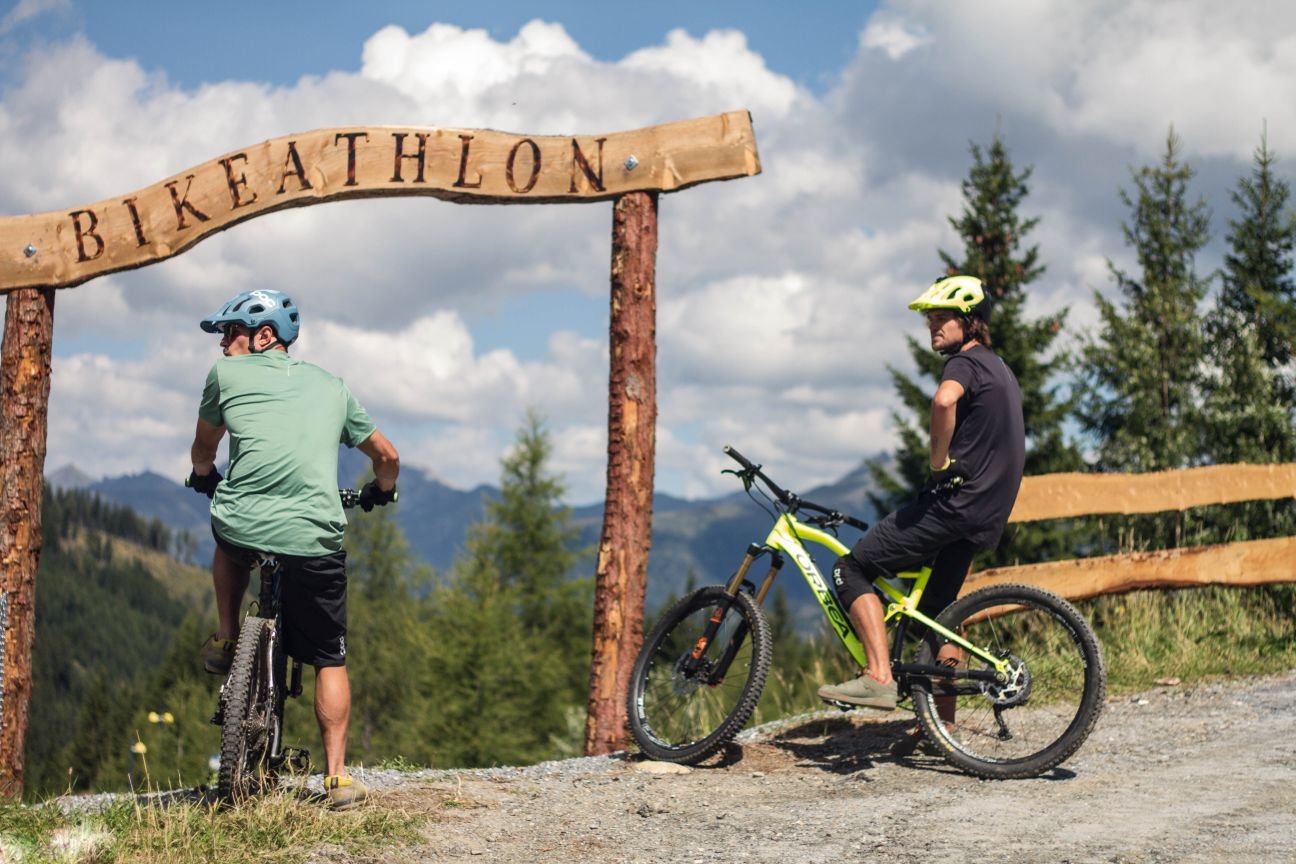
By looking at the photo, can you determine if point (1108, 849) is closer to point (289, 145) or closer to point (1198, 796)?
point (1198, 796)

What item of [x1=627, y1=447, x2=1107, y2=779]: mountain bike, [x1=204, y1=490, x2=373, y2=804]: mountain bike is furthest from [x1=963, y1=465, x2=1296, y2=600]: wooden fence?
[x1=204, y1=490, x2=373, y2=804]: mountain bike

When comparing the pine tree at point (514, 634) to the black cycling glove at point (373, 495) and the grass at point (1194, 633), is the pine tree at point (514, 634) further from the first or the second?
the black cycling glove at point (373, 495)

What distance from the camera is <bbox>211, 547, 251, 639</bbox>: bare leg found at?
5.11 m

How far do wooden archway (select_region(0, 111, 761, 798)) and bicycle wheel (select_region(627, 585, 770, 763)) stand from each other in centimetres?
97

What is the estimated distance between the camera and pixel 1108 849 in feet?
14.9

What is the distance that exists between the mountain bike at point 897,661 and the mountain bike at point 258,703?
218 centimetres

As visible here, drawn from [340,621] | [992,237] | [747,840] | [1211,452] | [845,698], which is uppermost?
[992,237]

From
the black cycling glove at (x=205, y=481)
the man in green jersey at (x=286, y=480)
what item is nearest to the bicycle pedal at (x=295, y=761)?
the man in green jersey at (x=286, y=480)

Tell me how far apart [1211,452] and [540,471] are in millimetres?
27205

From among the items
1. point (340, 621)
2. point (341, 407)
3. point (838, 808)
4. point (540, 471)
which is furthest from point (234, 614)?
point (540, 471)

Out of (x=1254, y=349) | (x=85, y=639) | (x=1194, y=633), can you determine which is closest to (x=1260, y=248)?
(x=1254, y=349)

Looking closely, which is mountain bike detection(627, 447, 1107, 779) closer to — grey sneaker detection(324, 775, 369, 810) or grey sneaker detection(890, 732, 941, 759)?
grey sneaker detection(890, 732, 941, 759)

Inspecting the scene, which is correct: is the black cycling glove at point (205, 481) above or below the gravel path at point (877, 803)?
above

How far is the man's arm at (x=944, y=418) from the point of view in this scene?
19.1 ft
